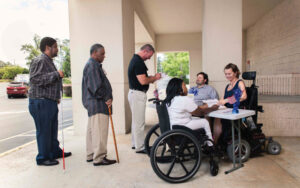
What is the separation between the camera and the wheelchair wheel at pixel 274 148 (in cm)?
278

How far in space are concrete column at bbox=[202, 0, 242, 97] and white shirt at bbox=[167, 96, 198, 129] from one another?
1.89 metres

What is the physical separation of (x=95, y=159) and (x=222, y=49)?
2904mm

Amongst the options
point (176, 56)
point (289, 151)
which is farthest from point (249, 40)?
point (176, 56)

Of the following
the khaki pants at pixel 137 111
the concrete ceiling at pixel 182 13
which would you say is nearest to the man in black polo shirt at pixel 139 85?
the khaki pants at pixel 137 111

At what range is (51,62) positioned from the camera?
2.63 meters

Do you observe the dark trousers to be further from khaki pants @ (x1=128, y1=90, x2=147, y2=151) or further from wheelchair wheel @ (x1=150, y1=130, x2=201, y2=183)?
wheelchair wheel @ (x1=150, y1=130, x2=201, y2=183)

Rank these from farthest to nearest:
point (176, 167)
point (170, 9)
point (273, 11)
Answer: point (273, 11), point (170, 9), point (176, 167)

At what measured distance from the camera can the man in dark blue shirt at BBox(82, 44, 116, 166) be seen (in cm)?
238

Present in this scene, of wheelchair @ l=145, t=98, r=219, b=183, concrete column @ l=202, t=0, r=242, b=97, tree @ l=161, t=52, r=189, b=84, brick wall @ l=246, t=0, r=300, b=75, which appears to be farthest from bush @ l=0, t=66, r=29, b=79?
tree @ l=161, t=52, r=189, b=84

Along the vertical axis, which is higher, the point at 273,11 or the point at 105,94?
the point at 273,11

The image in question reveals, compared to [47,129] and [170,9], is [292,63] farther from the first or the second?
[47,129]

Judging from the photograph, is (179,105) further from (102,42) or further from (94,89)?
(102,42)

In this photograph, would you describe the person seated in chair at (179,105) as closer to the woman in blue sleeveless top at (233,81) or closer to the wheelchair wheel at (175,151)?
the wheelchair wheel at (175,151)

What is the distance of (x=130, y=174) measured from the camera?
→ 7.51 ft
